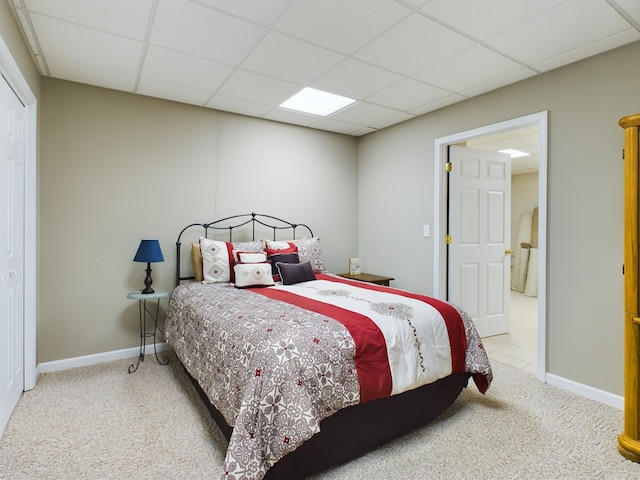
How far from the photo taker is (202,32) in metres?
2.25

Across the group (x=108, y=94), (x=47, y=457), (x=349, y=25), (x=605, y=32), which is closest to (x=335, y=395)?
(x=47, y=457)

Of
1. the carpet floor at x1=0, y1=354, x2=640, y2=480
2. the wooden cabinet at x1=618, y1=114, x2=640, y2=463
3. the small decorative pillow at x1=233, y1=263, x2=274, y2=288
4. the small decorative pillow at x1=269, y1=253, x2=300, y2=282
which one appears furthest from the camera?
the small decorative pillow at x1=269, y1=253, x2=300, y2=282

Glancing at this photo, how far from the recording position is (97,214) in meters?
3.14

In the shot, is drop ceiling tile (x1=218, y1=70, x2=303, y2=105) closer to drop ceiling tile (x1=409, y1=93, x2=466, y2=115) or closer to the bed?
drop ceiling tile (x1=409, y1=93, x2=466, y2=115)

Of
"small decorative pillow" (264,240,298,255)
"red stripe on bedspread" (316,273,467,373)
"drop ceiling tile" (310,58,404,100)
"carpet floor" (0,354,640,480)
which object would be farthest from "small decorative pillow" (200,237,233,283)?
"red stripe on bedspread" (316,273,467,373)

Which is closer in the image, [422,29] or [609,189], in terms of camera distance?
[422,29]

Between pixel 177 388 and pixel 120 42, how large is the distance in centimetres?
251

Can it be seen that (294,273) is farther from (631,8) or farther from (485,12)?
(631,8)

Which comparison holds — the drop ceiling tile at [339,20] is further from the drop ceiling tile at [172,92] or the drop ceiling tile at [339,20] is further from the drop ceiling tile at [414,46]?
the drop ceiling tile at [172,92]

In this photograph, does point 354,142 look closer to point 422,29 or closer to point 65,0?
point 422,29

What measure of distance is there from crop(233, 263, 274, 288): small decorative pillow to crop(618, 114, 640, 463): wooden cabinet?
2.47 m

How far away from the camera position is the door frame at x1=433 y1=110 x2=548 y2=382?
9.14 ft

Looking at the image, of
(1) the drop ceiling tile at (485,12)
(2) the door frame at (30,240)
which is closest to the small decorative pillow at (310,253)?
(2) the door frame at (30,240)

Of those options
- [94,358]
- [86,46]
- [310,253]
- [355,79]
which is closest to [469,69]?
[355,79]
